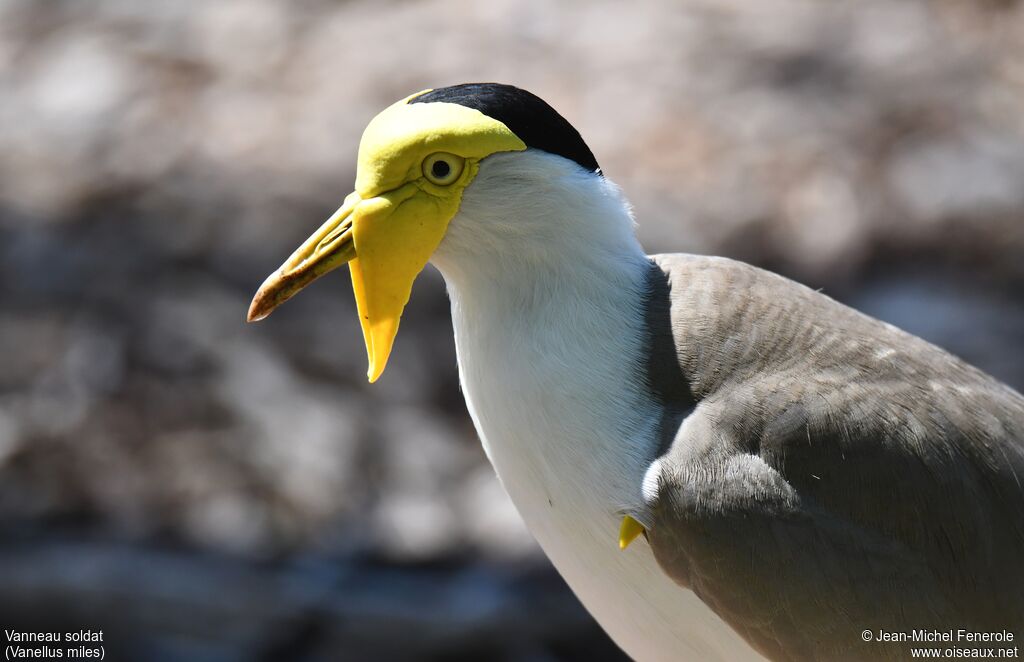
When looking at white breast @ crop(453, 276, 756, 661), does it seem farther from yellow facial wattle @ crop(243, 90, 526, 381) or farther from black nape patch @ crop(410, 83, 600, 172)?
black nape patch @ crop(410, 83, 600, 172)

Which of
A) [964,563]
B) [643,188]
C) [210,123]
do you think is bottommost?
[964,563]

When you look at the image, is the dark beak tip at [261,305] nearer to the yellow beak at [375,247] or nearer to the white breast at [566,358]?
the yellow beak at [375,247]

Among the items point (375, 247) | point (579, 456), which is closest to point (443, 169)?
point (375, 247)

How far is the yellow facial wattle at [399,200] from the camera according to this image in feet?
8.41

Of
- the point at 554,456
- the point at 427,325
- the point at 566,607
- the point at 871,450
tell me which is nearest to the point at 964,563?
the point at 871,450

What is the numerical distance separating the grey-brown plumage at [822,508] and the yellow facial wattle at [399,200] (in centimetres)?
57

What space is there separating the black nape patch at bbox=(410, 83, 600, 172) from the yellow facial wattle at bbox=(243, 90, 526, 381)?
0.02 meters

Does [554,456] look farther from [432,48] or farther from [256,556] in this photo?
[432,48]

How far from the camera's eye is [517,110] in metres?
2.64

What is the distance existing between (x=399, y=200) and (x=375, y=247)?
111mm

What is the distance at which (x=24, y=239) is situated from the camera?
6.75 m

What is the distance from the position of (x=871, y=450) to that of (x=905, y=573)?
26 centimetres

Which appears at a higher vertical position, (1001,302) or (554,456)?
(1001,302)

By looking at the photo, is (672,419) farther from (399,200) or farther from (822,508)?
(399,200)
